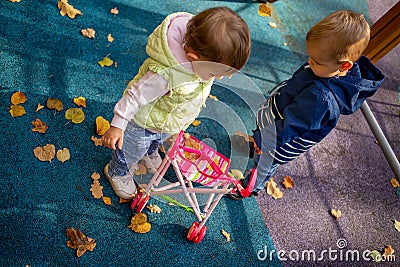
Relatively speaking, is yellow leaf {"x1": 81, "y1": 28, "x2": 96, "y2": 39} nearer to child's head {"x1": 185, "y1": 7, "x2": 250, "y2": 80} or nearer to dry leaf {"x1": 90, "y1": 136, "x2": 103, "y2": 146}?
dry leaf {"x1": 90, "y1": 136, "x2": 103, "y2": 146}

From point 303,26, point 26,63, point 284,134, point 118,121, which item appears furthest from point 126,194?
point 303,26

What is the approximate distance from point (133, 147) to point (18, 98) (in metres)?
0.94

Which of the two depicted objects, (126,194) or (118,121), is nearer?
(118,121)

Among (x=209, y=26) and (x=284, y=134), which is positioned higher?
(x=209, y=26)

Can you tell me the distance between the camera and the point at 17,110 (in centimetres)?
255

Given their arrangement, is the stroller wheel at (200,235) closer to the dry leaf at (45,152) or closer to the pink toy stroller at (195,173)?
the pink toy stroller at (195,173)

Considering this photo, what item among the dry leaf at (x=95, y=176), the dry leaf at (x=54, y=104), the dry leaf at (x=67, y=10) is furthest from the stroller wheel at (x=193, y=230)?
the dry leaf at (x=67, y=10)

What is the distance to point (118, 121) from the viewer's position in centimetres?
187

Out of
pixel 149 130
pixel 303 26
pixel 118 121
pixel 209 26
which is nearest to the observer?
pixel 209 26

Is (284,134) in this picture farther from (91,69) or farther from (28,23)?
(28,23)

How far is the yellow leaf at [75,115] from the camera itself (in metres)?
2.64

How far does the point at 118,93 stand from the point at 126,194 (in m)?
0.80

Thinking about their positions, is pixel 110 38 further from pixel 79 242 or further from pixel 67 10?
pixel 79 242

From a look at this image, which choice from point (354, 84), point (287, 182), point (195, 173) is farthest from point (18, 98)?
point (354, 84)
